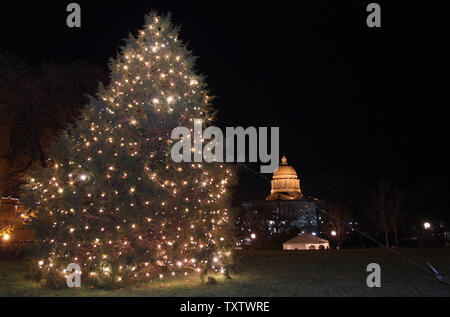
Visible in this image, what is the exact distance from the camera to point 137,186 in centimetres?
1120

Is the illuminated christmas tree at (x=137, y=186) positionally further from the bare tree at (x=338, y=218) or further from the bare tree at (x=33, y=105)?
the bare tree at (x=338, y=218)

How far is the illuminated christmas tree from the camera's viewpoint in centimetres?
1104

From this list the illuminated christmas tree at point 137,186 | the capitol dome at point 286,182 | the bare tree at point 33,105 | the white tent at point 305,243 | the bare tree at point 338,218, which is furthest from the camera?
the capitol dome at point 286,182

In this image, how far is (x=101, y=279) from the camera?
10.3 m

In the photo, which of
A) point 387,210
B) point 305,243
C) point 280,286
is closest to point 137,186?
point 280,286

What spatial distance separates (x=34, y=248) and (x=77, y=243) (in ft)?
3.99

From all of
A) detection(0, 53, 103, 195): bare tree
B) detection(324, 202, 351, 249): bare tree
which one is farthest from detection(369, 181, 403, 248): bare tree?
detection(0, 53, 103, 195): bare tree

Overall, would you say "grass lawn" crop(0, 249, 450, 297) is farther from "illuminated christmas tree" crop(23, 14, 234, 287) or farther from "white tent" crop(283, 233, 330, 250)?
"white tent" crop(283, 233, 330, 250)

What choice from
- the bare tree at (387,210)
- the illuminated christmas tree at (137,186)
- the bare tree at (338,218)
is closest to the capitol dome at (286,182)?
the bare tree at (338,218)

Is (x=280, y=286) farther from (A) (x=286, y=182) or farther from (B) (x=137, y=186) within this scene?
(A) (x=286, y=182)

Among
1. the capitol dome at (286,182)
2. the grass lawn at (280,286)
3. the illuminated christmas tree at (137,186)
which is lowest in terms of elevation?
the grass lawn at (280,286)

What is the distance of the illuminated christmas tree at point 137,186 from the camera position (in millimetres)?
11039

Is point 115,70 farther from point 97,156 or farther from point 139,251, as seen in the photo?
point 139,251

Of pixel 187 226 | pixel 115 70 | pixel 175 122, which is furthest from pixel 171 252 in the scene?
pixel 115 70
